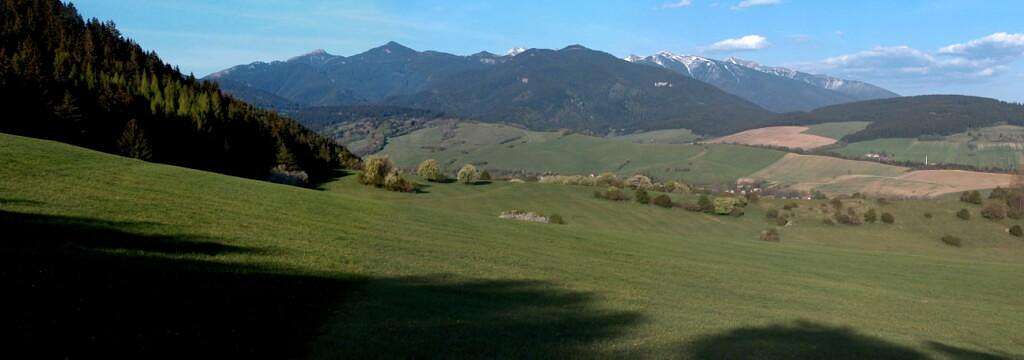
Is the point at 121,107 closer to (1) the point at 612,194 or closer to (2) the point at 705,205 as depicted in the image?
(1) the point at 612,194

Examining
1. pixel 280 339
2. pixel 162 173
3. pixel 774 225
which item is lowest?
pixel 774 225

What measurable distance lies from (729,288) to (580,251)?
848 cm

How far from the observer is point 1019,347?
70.7 feet

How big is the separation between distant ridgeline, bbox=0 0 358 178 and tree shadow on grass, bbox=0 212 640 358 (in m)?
37.1

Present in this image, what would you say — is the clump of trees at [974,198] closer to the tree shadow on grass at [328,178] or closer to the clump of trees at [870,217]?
the clump of trees at [870,217]

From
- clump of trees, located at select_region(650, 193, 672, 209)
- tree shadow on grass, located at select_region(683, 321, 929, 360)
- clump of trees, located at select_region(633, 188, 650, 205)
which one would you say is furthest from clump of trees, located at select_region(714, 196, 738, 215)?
tree shadow on grass, located at select_region(683, 321, 929, 360)

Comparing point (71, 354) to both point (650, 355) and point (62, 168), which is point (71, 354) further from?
point (62, 168)

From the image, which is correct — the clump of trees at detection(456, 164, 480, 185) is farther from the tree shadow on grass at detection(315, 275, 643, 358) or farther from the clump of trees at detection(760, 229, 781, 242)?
the tree shadow on grass at detection(315, 275, 643, 358)

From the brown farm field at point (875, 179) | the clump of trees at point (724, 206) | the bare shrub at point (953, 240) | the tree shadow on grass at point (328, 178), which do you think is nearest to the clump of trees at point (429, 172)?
the tree shadow on grass at point (328, 178)

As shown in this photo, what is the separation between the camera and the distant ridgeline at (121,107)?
48.1m

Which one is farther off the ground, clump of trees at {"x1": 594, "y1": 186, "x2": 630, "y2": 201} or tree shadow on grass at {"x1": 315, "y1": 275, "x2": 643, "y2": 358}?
tree shadow on grass at {"x1": 315, "y1": 275, "x2": 643, "y2": 358}

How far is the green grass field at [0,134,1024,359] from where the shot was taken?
1164cm

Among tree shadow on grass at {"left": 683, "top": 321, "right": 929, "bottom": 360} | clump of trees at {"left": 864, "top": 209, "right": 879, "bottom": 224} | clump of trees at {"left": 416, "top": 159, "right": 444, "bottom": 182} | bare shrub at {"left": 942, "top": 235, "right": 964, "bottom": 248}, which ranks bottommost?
bare shrub at {"left": 942, "top": 235, "right": 964, "bottom": 248}


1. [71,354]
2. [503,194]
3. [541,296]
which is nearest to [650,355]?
[541,296]
